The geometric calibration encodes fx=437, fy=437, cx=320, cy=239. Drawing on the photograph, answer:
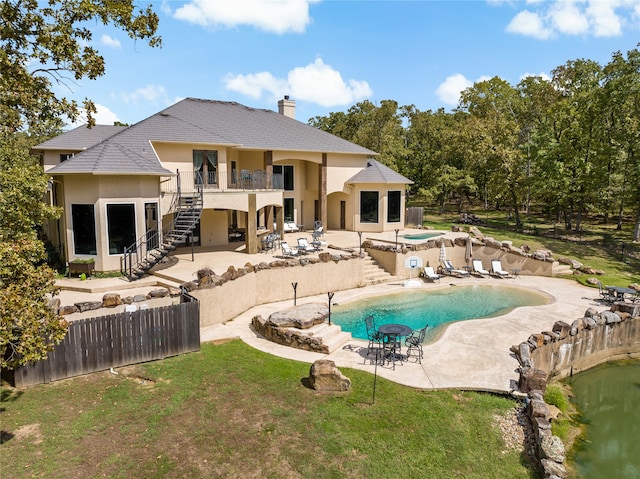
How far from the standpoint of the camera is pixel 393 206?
33562 millimetres

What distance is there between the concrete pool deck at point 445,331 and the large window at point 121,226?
5.87ft

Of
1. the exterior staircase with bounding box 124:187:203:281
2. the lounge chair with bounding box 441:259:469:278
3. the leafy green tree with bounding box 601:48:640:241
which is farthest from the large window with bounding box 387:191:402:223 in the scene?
the leafy green tree with bounding box 601:48:640:241

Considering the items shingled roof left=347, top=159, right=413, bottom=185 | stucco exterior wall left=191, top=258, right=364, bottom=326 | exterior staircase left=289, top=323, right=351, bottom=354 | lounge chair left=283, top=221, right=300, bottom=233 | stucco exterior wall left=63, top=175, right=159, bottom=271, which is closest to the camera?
exterior staircase left=289, top=323, right=351, bottom=354

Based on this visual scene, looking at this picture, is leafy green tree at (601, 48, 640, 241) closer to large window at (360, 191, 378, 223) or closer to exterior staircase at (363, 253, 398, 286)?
large window at (360, 191, 378, 223)

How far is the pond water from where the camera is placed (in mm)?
10273

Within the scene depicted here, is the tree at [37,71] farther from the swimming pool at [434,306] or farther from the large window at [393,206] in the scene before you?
the large window at [393,206]

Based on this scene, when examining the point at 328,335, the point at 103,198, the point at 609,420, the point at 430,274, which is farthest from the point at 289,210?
the point at 609,420

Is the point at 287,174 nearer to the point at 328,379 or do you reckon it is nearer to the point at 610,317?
the point at 610,317

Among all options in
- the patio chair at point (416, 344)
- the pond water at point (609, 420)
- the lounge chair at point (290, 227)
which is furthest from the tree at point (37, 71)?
the lounge chair at point (290, 227)

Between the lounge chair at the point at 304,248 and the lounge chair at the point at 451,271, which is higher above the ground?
the lounge chair at the point at 304,248

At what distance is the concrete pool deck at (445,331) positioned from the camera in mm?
12398

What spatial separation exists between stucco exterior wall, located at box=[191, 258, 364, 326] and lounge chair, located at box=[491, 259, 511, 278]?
8.35 metres

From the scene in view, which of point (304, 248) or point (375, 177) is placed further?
point (375, 177)

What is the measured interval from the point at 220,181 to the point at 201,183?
1131mm
